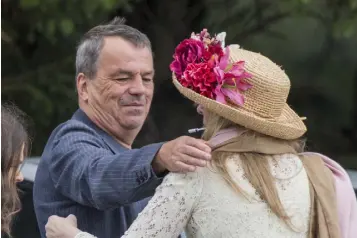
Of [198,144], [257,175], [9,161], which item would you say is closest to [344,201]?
[257,175]

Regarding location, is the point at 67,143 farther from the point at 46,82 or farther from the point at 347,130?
the point at 347,130

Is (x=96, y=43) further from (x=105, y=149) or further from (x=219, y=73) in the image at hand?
(x=219, y=73)

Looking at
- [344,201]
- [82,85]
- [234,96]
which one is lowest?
[344,201]

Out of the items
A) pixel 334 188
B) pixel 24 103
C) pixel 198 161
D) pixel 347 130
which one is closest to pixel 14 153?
pixel 198 161

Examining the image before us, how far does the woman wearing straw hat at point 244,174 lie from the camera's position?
221cm

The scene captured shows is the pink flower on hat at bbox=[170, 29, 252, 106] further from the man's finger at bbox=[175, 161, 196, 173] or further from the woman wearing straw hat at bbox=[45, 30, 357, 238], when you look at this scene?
the man's finger at bbox=[175, 161, 196, 173]

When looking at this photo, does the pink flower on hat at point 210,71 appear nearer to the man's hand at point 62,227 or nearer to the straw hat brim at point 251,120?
the straw hat brim at point 251,120

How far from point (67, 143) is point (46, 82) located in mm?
3828

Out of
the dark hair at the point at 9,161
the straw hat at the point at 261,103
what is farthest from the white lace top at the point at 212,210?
the dark hair at the point at 9,161

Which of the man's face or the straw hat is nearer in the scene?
the straw hat

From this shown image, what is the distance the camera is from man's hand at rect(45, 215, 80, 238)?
2354 mm

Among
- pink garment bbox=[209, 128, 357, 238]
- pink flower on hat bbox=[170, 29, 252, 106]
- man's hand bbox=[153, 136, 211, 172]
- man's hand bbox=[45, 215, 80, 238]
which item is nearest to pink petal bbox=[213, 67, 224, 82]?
pink flower on hat bbox=[170, 29, 252, 106]

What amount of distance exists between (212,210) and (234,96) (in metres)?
0.29

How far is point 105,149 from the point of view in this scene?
8.08 ft
